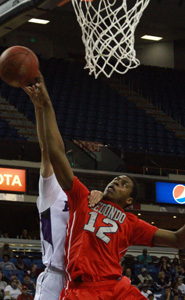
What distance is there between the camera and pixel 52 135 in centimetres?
347

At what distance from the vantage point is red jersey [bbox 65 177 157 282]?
12.0 ft

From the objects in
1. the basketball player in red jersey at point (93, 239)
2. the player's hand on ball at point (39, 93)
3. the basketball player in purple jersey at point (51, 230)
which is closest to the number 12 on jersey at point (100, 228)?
the basketball player in red jersey at point (93, 239)

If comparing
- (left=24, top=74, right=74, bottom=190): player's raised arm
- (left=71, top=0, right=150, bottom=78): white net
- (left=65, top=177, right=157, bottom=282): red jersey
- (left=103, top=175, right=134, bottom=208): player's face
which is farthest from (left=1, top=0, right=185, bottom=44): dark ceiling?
(left=24, top=74, right=74, bottom=190): player's raised arm

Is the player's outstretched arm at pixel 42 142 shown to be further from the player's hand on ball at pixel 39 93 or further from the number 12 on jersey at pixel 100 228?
the number 12 on jersey at pixel 100 228

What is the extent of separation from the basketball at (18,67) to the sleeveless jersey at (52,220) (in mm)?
678

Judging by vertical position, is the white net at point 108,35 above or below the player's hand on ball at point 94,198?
above

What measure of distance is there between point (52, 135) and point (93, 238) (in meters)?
0.70

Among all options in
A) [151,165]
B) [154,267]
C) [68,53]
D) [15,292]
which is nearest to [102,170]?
[151,165]

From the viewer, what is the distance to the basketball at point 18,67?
3.60 m

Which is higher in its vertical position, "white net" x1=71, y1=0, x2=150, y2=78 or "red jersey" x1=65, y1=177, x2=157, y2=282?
"white net" x1=71, y1=0, x2=150, y2=78

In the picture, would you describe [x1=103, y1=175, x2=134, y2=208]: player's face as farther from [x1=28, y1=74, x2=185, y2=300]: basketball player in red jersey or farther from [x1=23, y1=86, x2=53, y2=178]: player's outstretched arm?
[x1=23, y1=86, x2=53, y2=178]: player's outstretched arm

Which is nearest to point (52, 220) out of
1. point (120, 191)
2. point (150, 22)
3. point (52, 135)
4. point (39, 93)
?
point (120, 191)

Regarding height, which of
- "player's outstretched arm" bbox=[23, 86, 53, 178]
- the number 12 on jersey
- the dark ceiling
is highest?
the dark ceiling

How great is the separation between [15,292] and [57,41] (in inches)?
574
